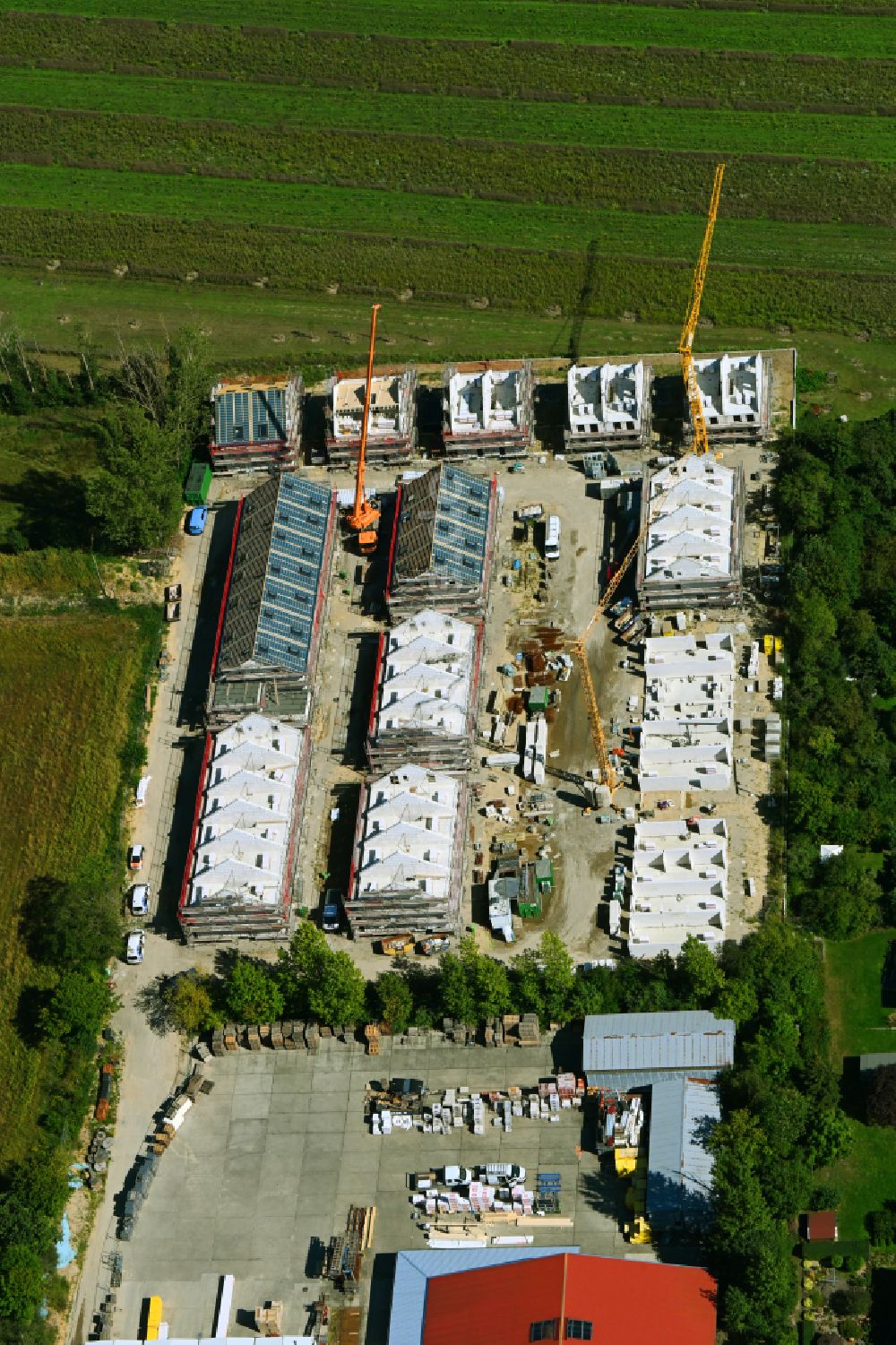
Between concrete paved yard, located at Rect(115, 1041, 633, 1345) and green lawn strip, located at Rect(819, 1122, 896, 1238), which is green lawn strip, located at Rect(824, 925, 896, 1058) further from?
concrete paved yard, located at Rect(115, 1041, 633, 1345)

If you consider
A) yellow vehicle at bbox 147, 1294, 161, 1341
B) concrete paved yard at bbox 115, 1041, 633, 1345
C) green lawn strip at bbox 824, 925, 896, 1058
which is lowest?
yellow vehicle at bbox 147, 1294, 161, 1341

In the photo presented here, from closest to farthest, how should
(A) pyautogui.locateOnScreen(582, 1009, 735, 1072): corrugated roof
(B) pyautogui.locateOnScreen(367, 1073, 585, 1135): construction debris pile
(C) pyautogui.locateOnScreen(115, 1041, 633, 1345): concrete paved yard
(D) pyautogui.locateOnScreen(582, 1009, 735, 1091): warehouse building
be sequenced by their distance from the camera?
(C) pyautogui.locateOnScreen(115, 1041, 633, 1345): concrete paved yard, (D) pyautogui.locateOnScreen(582, 1009, 735, 1091): warehouse building, (A) pyautogui.locateOnScreen(582, 1009, 735, 1072): corrugated roof, (B) pyautogui.locateOnScreen(367, 1073, 585, 1135): construction debris pile

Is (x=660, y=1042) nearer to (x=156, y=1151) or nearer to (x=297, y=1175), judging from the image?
(x=297, y=1175)

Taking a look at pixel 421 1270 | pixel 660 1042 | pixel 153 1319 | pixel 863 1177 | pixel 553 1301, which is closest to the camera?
pixel 553 1301

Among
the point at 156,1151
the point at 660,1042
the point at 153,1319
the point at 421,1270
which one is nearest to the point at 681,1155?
the point at 660,1042

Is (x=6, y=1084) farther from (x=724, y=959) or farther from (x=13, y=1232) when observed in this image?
(x=724, y=959)

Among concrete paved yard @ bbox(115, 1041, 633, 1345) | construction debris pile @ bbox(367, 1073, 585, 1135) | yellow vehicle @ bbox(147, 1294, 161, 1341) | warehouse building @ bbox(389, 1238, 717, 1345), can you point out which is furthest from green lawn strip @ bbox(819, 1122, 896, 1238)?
yellow vehicle @ bbox(147, 1294, 161, 1341)

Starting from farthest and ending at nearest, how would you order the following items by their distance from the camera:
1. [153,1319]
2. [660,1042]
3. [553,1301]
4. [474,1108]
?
[474,1108]
[660,1042]
[153,1319]
[553,1301]
